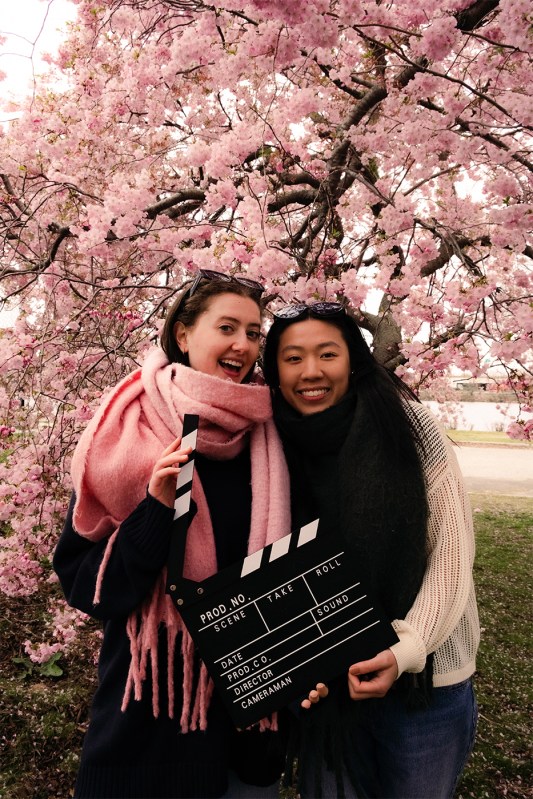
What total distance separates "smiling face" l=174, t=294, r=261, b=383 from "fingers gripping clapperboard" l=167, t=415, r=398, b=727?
31cm

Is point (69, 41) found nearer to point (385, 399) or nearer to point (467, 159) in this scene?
point (467, 159)

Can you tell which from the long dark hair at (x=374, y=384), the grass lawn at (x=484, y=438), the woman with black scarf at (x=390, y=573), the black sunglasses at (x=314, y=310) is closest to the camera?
the woman with black scarf at (x=390, y=573)

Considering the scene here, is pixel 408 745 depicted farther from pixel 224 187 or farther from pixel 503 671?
pixel 503 671

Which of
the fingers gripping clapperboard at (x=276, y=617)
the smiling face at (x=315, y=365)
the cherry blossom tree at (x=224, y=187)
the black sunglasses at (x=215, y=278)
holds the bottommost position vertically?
the fingers gripping clapperboard at (x=276, y=617)

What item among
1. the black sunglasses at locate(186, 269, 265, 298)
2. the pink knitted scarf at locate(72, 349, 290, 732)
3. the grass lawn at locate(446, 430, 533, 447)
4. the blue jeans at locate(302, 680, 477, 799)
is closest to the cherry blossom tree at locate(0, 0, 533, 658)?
the black sunglasses at locate(186, 269, 265, 298)

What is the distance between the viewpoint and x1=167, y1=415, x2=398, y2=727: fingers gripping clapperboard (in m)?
1.19

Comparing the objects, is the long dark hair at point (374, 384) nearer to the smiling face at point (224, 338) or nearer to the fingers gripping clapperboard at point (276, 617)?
the smiling face at point (224, 338)

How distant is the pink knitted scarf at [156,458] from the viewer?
4.19 feet

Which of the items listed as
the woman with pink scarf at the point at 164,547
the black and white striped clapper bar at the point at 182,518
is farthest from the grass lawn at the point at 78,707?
the black and white striped clapper bar at the point at 182,518

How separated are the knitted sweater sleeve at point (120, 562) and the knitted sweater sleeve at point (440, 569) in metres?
0.62

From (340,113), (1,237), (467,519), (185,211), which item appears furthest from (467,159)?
(1,237)

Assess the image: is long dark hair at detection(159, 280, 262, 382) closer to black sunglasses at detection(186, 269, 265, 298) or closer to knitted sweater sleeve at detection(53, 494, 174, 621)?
black sunglasses at detection(186, 269, 265, 298)

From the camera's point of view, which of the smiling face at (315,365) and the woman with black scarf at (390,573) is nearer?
the woman with black scarf at (390,573)

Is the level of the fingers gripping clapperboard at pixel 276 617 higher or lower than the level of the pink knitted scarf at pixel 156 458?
lower
